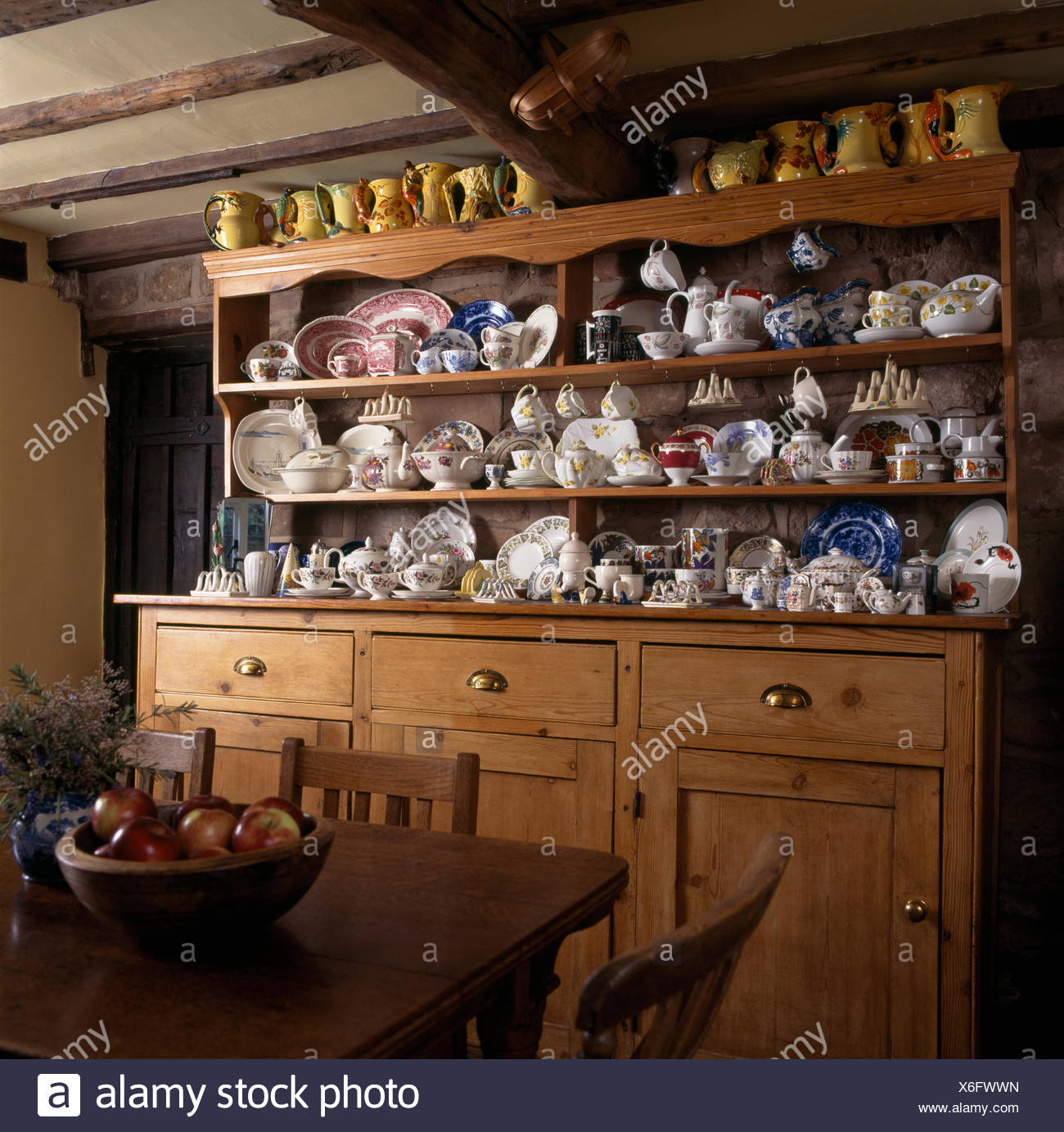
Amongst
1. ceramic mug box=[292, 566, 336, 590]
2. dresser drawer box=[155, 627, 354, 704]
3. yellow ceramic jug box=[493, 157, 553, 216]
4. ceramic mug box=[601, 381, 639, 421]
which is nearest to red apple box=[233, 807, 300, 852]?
dresser drawer box=[155, 627, 354, 704]

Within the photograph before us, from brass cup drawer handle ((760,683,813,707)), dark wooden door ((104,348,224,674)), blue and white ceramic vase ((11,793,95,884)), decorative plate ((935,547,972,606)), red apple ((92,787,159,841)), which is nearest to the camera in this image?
red apple ((92,787,159,841))

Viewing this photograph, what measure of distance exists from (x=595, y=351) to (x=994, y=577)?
1156 mm

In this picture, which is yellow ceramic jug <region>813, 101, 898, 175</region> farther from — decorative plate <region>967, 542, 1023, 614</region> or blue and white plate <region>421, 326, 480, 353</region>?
blue and white plate <region>421, 326, 480, 353</region>

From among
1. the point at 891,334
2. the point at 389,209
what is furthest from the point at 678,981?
the point at 389,209

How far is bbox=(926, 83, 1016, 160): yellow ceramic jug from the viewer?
2.38m

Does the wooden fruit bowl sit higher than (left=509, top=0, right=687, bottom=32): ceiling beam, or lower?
lower

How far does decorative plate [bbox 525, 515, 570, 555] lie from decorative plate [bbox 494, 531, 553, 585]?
0.01 meters

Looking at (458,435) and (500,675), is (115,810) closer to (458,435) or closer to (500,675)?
(500,675)

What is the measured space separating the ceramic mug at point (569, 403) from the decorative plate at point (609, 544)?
347 millimetres

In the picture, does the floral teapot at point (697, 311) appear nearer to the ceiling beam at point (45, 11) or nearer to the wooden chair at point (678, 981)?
the ceiling beam at point (45, 11)

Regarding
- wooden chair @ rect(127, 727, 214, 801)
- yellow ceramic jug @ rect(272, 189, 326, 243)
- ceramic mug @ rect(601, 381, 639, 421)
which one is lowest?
wooden chair @ rect(127, 727, 214, 801)

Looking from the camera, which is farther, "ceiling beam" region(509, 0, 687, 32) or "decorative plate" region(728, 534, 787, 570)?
"decorative plate" region(728, 534, 787, 570)

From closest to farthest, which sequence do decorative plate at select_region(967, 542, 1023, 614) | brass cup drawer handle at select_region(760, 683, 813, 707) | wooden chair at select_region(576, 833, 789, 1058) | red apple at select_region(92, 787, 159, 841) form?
wooden chair at select_region(576, 833, 789, 1058) < red apple at select_region(92, 787, 159, 841) < brass cup drawer handle at select_region(760, 683, 813, 707) < decorative plate at select_region(967, 542, 1023, 614)
